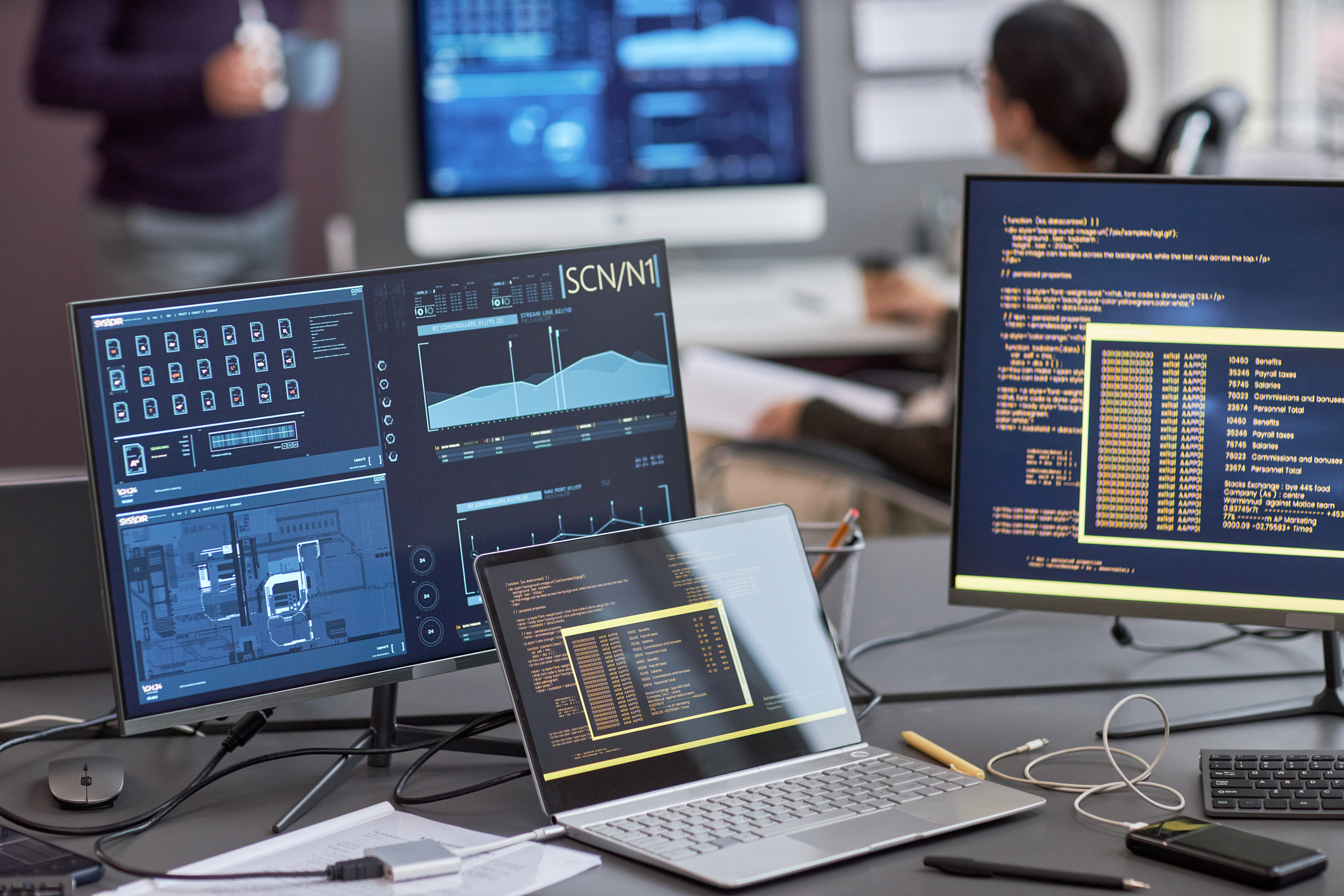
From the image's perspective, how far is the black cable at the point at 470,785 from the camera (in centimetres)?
101

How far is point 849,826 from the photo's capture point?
0.93 metres

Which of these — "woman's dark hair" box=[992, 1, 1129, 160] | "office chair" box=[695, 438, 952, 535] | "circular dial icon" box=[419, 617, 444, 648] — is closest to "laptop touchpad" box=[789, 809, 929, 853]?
"circular dial icon" box=[419, 617, 444, 648]

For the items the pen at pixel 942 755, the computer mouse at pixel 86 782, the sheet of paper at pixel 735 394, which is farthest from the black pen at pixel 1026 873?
the sheet of paper at pixel 735 394

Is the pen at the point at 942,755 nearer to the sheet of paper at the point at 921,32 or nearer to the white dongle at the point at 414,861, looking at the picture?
the white dongle at the point at 414,861

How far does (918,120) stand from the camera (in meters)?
3.57

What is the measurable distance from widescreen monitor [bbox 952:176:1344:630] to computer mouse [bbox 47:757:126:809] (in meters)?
0.71

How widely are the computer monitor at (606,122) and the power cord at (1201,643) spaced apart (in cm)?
198

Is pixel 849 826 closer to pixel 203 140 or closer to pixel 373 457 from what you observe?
pixel 373 457

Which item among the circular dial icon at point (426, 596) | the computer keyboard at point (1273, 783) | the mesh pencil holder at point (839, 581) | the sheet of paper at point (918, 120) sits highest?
the sheet of paper at point (918, 120)

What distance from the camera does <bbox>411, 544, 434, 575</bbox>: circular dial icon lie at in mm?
1055

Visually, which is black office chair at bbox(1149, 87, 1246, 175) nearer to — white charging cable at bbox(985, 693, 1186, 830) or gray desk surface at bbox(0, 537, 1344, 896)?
gray desk surface at bbox(0, 537, 1344, 896)

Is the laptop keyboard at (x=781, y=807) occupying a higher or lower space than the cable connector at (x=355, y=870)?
lower

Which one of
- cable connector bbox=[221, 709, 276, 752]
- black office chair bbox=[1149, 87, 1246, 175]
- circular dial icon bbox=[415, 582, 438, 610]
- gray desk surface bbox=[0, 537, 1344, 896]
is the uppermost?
black office chair bbox=[1149, 87, 1246, 175]

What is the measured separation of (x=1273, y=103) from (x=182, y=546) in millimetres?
3351
